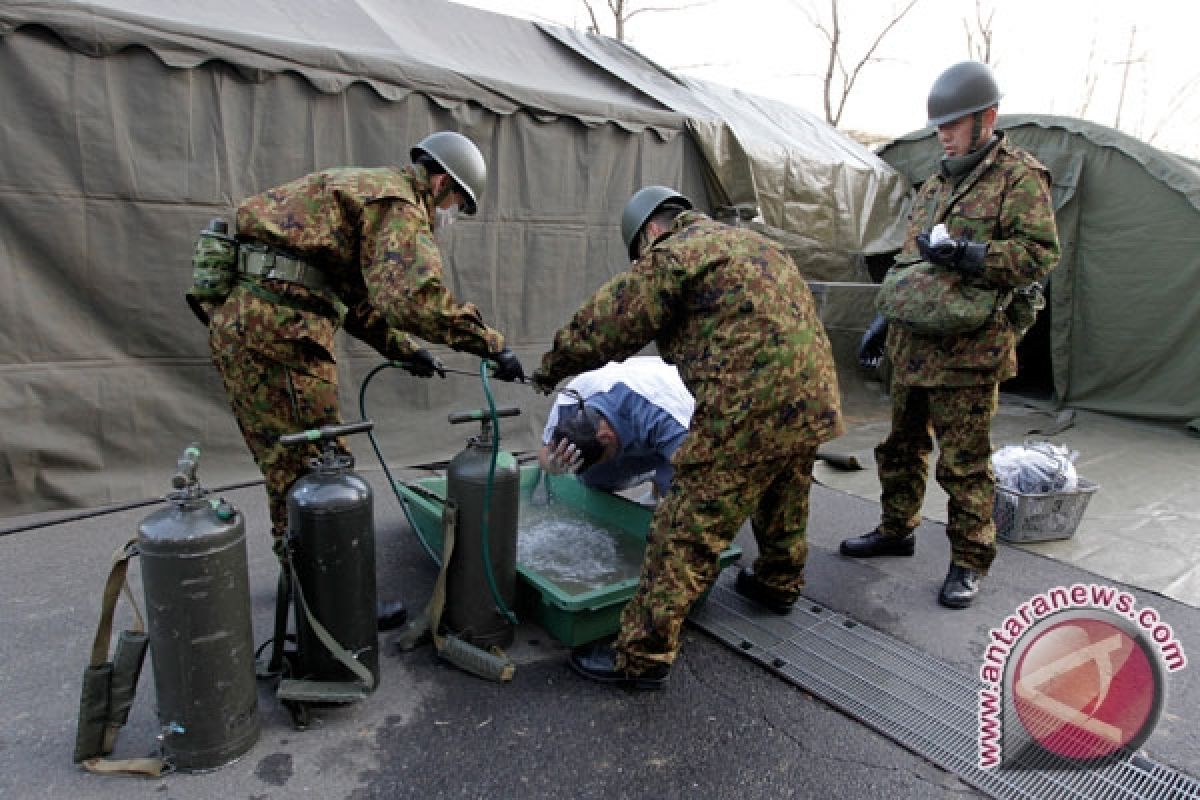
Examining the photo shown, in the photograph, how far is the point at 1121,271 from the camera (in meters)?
5.94

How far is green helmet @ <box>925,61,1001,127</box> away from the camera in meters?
2.82

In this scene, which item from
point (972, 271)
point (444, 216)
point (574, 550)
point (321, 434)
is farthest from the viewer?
point (574, 550)

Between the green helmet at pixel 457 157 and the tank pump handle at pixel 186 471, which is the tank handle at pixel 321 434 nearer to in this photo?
the tank pump handle at pixel 186 471

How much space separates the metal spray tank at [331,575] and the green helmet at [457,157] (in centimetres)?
90

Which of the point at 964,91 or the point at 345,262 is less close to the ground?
the point at 964,91

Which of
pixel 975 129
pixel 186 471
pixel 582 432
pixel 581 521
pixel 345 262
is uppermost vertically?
pixel 975 129

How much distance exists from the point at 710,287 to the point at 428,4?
3.89 metres

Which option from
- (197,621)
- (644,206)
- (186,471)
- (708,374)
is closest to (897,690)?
(708,374)

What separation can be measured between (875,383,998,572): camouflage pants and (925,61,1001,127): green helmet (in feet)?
3.35

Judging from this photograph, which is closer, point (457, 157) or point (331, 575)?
point (331, 575)

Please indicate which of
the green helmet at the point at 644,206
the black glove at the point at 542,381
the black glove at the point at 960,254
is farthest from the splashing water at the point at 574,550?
the black glove at the point at 960,254

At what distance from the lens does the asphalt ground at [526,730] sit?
78.6 inches

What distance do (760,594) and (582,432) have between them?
35.6 inches

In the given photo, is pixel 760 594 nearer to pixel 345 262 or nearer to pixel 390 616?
pixel 390 616
